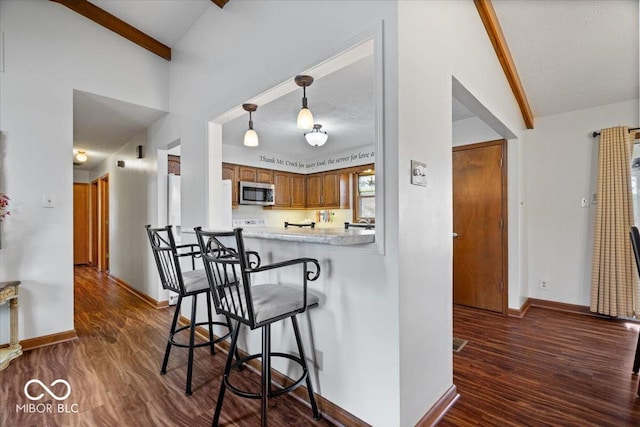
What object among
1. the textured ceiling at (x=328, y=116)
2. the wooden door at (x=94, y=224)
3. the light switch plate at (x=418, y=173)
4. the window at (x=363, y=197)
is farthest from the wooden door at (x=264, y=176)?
the wooden door at (x=94, y=224)

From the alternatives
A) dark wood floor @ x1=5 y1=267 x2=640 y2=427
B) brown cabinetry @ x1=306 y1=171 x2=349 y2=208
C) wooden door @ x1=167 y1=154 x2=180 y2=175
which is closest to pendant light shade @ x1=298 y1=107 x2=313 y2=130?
dark wood floor @ x1=5 y1=267 x2=640 y2=427

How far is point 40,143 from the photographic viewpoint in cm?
264

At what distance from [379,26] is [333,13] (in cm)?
36

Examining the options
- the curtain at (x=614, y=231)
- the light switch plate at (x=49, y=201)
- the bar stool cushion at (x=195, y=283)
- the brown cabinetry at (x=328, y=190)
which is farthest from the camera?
the brown cabinetry at (x=328, y=190)

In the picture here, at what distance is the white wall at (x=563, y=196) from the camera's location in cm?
334

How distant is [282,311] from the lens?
4.77 feet

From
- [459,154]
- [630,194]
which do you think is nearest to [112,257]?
[459,154]

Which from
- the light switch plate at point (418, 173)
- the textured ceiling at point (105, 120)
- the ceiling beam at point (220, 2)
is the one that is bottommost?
the light switch plate at point (418, 173)

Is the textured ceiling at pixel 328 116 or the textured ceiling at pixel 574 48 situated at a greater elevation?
the textured ceiling at pixel 574 48

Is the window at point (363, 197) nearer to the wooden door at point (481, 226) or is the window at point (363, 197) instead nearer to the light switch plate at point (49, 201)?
the wooden door at point (481, 226)

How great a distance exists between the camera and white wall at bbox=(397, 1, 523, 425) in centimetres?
140

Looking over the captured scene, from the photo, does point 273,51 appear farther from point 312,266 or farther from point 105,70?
point 105,70

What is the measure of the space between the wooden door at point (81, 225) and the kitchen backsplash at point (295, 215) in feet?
15.6

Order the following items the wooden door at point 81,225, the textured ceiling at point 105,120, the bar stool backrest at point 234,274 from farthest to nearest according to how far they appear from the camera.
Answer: the wooden door at point 81,225 < the textured ceiling at point 105,120 < the bar stool backrest at point 234,274
